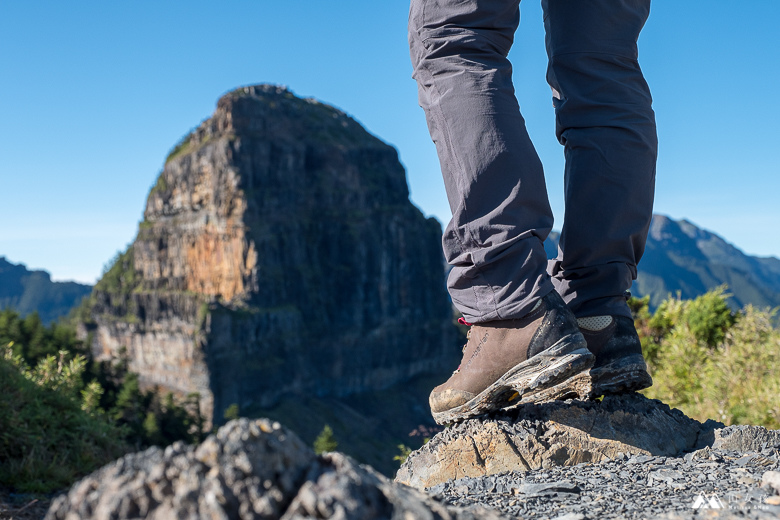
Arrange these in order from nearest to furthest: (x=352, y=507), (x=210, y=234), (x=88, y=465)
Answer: (x=352, y=507) → (x=88, y=465) → (x=210, y=234)

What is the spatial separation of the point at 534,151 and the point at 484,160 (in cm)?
19

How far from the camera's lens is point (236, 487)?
93 centimetres

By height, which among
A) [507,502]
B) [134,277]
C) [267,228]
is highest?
[267,228]

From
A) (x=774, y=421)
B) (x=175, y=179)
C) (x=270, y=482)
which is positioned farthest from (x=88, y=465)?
(x=175, y=179)

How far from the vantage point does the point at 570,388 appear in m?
2.18

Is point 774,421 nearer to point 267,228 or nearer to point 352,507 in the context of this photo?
point 352,507

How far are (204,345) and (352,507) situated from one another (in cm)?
6451

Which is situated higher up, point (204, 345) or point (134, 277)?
point (134, 277)

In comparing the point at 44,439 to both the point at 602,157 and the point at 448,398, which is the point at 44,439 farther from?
the point at 602,157

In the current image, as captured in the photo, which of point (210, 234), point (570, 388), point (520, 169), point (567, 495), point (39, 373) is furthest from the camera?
point (210, 234)

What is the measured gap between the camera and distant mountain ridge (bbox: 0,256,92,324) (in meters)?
121

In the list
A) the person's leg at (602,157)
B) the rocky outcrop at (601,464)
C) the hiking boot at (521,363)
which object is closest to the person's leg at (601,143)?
the person's leg at (602,157)

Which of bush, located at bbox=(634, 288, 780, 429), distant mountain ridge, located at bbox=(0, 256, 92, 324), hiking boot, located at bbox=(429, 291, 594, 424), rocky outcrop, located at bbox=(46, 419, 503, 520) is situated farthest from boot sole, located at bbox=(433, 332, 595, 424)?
distant mountain ridge, located at bbox=(0, 256, 92, 324)

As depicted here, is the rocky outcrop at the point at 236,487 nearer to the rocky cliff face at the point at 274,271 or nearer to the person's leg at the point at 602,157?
the person's leg at the point at 602,157
